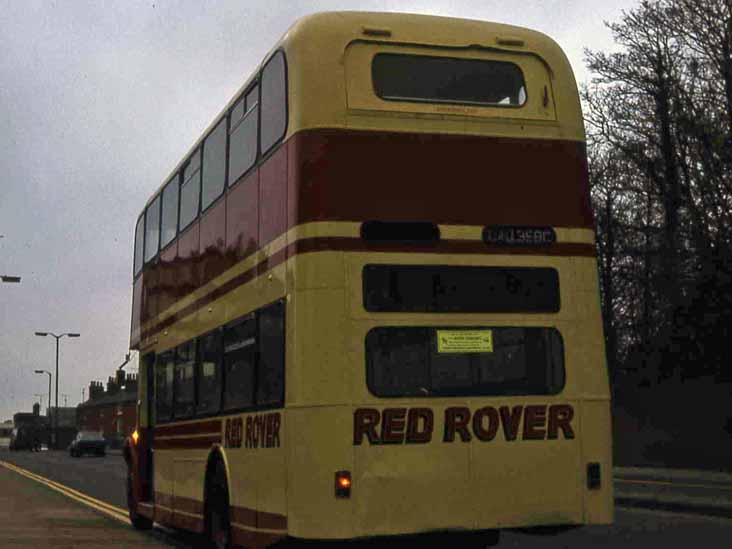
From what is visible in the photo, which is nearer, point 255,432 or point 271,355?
point 271,355

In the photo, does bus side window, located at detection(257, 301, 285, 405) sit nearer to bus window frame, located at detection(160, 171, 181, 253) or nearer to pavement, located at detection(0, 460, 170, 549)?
bus window frame, located at detection(160, 171, 181, 253)

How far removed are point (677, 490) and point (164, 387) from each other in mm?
11405

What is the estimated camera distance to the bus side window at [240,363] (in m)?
11.0

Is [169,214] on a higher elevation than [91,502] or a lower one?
higher

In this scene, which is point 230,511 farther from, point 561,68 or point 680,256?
point 680,256

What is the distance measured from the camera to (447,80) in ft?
34.0

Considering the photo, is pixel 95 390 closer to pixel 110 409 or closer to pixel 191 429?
pixel 110 409

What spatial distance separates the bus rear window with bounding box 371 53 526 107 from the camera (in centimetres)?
1020

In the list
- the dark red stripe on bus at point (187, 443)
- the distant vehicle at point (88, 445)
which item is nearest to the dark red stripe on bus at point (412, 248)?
the dark red stripe on bus at point (187, 443)

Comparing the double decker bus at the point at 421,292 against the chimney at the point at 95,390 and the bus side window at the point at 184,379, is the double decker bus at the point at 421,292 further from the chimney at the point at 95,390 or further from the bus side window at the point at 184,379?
the chimney at the point at 95,390

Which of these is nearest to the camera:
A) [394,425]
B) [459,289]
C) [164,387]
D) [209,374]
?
[394,425]

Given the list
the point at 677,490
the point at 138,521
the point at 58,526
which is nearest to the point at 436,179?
the point at 138,521

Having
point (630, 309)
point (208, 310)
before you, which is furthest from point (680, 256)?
point (208, 310)

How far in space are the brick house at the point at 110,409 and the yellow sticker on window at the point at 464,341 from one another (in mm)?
103539
